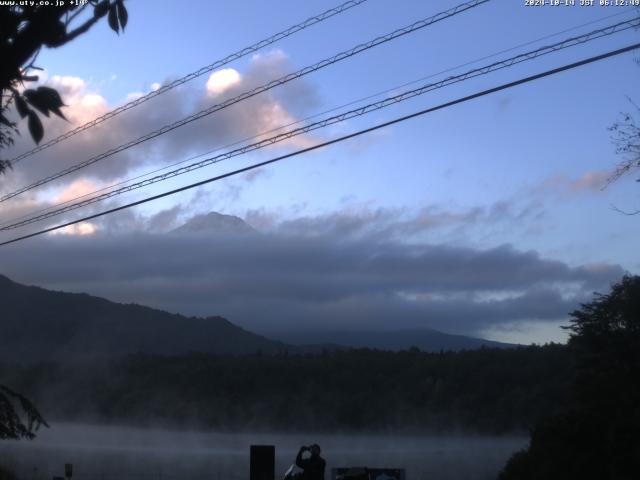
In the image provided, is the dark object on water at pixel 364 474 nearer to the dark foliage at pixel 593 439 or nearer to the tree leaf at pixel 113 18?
the dark foliage at pixel 593 439

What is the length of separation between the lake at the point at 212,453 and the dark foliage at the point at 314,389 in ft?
13.3

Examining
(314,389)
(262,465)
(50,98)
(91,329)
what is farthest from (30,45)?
(91,329)

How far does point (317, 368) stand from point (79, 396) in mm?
29357

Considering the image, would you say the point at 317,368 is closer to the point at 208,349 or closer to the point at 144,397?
the point at 144,397

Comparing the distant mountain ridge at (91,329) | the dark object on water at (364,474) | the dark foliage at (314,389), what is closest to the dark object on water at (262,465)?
the dark object on water at (364,474)

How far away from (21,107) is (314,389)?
295ft


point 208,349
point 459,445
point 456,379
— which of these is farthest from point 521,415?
point 208,349

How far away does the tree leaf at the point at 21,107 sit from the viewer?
5.70 metres

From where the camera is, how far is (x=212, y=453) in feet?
202

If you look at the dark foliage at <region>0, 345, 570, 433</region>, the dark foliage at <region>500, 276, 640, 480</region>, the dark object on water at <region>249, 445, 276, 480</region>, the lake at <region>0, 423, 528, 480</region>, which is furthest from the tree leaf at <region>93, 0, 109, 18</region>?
the dark foliage at <region>0, 345, 570, 433</region>

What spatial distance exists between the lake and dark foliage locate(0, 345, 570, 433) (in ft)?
13.3

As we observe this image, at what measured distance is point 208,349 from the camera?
465 feet

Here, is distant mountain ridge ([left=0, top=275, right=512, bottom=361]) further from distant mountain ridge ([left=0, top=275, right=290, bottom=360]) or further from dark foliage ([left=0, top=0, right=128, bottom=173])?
dark foliage ([left=0, top=0, right=128, bottom=173])

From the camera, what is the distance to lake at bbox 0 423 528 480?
1869 inches
